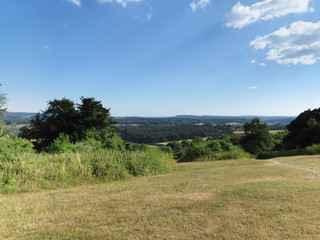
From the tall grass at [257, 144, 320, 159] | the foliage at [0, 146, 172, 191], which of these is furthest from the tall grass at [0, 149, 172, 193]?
the tall grass at [257, 144, 320, 159]

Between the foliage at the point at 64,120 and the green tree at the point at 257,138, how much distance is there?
2442 centimetres

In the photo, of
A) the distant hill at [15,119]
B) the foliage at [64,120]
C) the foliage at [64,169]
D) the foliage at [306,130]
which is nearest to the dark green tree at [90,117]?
the foliage at [64,120]

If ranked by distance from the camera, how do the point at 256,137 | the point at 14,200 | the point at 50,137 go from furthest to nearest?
the point at 256,137, the point at 50,137, the point at 14,200

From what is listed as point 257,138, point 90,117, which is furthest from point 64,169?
point 257,138

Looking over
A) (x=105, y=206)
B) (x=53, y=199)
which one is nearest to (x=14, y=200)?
(x=53, y=199)

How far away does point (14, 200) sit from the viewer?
221 inches

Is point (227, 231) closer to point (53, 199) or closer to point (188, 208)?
point (188, 208)

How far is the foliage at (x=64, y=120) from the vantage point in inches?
987

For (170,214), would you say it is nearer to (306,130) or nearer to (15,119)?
(306,130)

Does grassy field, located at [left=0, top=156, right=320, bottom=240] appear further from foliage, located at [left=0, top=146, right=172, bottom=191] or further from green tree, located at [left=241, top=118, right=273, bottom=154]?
green tree, located at [left=241, top=118, right=273, bottom=154]

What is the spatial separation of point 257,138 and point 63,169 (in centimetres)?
3429

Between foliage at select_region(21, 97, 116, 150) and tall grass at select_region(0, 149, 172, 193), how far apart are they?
13975 millimetres

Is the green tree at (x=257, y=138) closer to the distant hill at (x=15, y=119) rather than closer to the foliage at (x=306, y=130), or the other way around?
the foliage at (x=306, y=130)

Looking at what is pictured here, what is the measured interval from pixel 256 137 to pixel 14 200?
3645cm
